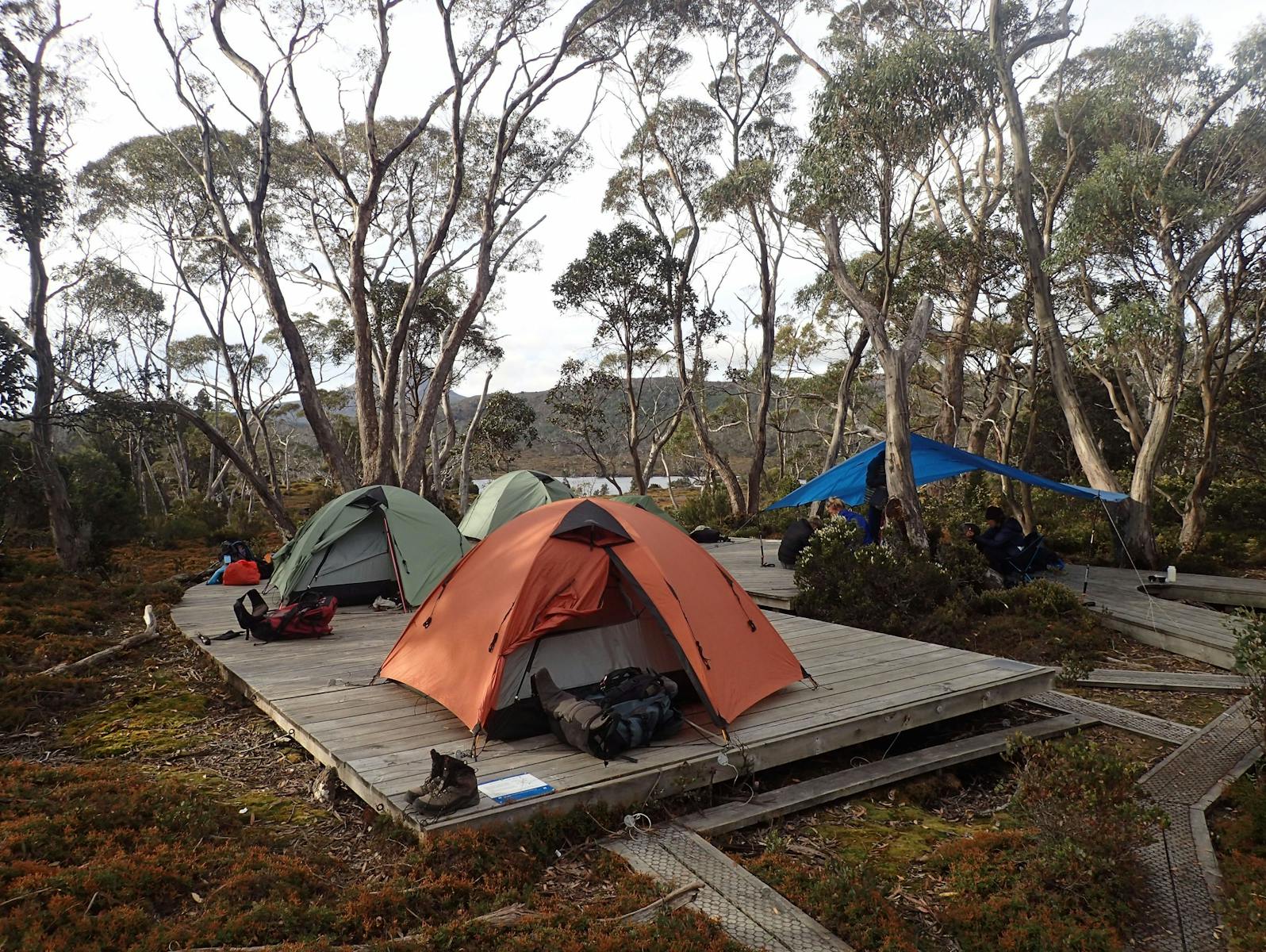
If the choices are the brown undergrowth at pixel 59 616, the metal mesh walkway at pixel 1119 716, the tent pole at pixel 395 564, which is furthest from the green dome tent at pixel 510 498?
the metal mesh walkway at pixel 1119 716

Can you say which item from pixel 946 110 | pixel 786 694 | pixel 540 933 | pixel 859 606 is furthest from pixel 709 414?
pixel 540 933

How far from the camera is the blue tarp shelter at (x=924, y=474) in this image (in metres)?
9.25

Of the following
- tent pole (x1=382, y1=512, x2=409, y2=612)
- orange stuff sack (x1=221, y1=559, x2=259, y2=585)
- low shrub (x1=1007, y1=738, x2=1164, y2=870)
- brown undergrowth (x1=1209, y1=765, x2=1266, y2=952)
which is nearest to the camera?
brown undergrowth (x1=1209, y1=765, x2=1266, y2=952)

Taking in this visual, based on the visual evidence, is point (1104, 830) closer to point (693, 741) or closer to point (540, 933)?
point (693, 741)

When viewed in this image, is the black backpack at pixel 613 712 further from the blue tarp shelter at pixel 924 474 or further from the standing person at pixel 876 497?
the blue tarp shelter at pixel 924 474

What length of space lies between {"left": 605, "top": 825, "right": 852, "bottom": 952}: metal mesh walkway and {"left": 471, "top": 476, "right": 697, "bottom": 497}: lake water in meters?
7.58

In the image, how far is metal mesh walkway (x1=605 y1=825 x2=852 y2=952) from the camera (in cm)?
291

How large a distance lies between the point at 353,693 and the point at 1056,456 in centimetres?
1793

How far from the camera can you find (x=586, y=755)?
426cm

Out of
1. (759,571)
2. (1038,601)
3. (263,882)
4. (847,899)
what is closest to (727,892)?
(847,899)

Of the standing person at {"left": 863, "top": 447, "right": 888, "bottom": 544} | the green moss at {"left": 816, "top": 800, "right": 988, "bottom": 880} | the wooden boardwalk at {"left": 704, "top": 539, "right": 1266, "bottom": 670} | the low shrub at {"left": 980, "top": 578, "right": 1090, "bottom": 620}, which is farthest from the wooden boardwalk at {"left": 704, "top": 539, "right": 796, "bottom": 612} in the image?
the green moss at {"left": 816, "top": 800, "right": 988, "bottom": 880}

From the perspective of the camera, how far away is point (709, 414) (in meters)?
34.9

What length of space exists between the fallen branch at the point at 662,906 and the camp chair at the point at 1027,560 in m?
6.98

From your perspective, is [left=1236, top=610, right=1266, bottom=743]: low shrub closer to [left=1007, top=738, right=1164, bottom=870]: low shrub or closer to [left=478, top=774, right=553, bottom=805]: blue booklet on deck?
[left=1007, top=738, right=1164, bottom=870]: low shrub
